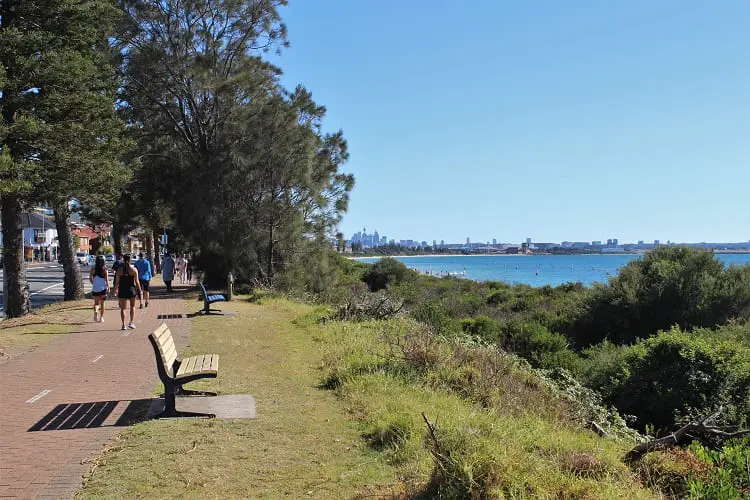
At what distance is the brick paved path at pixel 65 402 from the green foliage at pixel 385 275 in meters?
34.2

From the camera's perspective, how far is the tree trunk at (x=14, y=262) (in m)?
14.5

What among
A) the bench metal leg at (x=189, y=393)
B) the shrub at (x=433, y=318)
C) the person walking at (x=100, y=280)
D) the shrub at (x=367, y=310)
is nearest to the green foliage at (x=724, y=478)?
the bench metal leg at (x=189, y=393)

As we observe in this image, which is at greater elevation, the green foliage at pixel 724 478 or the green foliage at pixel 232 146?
the green foliage at pixel 232 146

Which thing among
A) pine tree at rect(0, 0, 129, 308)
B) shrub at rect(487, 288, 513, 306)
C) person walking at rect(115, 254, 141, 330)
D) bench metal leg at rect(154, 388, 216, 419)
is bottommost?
shrub at rect(487, 288, 513, 306)

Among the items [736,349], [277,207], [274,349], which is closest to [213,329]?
[274,349]

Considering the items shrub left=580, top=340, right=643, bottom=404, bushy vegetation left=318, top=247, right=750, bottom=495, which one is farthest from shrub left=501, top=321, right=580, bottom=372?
shrub left=580, top=340, right=643, bottom=404

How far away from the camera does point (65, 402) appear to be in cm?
703

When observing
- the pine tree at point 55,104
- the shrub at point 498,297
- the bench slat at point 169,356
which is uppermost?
the pine tree at point 55,104

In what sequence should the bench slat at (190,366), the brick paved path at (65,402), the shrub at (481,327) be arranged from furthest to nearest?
the shrub at (481,327) → the bench slat at (190,366) → the brick paved path at (65,402)

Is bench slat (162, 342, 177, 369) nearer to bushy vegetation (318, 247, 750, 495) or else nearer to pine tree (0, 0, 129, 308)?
bushy vegetation (318, 247, 750, 495)

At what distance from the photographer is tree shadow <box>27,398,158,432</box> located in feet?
19.9

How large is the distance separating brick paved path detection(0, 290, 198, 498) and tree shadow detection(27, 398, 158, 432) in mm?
10

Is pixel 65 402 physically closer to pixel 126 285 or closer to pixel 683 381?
pixel 126 285

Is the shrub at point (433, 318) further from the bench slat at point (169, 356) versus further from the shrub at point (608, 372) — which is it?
the bench slat at point (169, 356)
